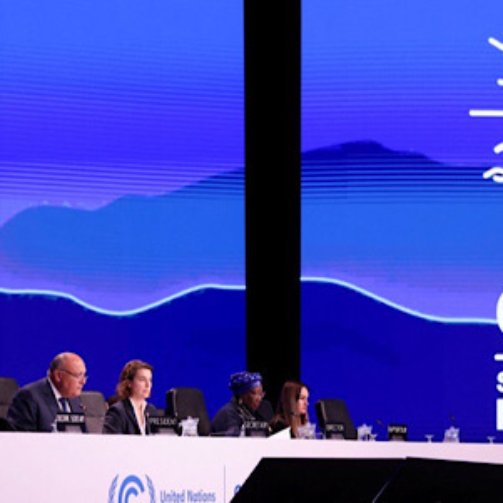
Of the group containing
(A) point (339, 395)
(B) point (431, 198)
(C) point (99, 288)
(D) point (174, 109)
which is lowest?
(A) point (339, 395)

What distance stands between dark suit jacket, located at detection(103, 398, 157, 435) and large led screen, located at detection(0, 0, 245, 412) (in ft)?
9.23

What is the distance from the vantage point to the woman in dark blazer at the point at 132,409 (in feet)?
19.4

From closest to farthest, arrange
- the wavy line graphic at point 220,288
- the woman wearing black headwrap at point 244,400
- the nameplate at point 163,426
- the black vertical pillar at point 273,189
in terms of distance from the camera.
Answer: the nameplate at point 163,426, the woman wearing black headwrap at point 244,400, the wavy line graphic at point 220,288, the black vertical pillar at point 273,189

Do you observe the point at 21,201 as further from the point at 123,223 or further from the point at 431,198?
the point at 431,198

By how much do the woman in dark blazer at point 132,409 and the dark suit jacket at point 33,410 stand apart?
264 mm

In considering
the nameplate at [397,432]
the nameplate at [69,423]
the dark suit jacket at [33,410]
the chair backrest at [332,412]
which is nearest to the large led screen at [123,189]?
the chair backrest at [332,412]

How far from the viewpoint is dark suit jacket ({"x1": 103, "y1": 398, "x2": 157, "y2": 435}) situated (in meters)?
5.92

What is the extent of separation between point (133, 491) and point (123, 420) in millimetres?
1589

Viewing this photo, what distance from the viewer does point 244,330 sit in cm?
891

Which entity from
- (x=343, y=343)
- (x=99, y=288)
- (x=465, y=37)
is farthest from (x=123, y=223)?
(x=465, y=37)

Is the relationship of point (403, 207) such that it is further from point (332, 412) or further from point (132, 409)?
point (132, 409)

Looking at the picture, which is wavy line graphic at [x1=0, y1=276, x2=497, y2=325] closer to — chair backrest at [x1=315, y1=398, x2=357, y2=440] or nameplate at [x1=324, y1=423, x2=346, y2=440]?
chair backrest at [x1=315, y1=398, x2=357, y2=440]

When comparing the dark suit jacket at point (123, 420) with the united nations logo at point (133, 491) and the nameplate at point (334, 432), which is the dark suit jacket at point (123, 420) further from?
the united nations logo at point (133, 491)

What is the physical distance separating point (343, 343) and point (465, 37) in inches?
86.1
